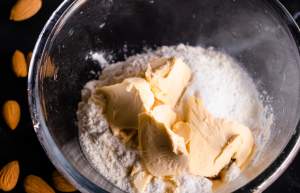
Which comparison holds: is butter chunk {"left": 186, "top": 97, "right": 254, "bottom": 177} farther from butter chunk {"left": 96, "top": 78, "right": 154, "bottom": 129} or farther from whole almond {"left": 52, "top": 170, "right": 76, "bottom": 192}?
whole almond {"left": 52, "top": 170, "right": 76, "bottom": 192}

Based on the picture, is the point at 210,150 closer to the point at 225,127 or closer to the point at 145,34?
the point at 225,127

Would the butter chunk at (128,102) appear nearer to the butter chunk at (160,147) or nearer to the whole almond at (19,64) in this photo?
the butter chunk at (160,147)

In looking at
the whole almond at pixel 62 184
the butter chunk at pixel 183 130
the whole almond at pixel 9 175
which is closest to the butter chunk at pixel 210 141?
the butter chunk at pixel 183 130

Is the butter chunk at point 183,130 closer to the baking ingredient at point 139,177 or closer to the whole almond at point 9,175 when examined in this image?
the baking ingredient at point 139,177

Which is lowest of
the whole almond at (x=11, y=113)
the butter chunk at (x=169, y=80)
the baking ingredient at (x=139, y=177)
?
the baking ingredient at (x=139, y=177)

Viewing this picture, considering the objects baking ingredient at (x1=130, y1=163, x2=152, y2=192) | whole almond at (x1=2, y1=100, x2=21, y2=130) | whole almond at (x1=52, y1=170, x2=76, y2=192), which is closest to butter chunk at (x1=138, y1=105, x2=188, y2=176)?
baking ingredient at (x1=130, y1=163, x2=152, y2=192)

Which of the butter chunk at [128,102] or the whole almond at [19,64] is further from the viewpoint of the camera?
the whole almond at [19,64]

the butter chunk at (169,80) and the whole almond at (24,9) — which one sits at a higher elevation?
the whole almond at (24,9)
